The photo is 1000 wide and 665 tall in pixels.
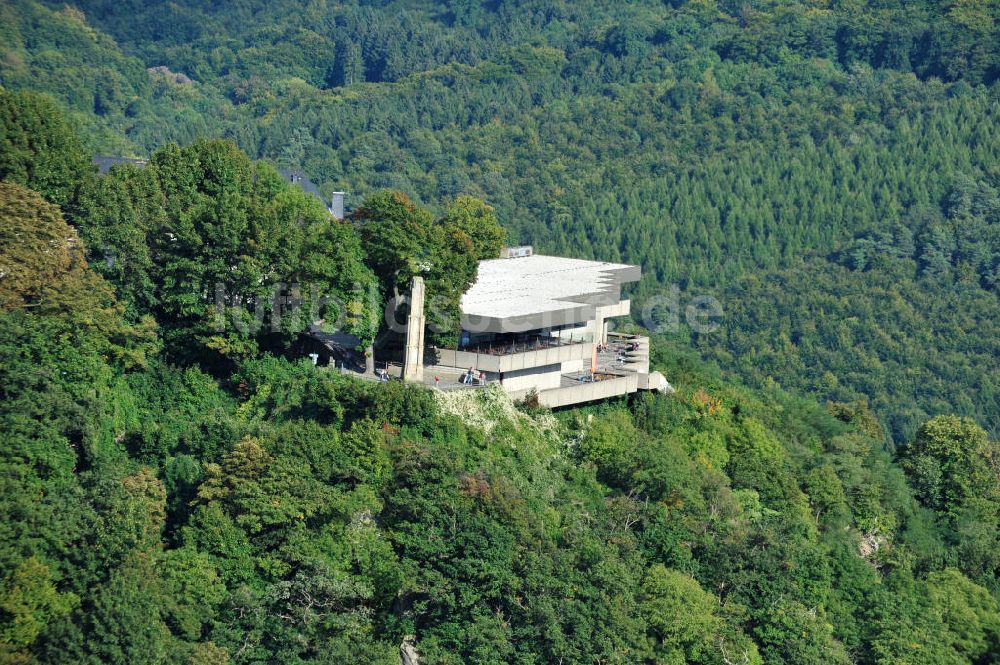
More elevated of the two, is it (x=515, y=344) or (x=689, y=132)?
(x=515, y=344)

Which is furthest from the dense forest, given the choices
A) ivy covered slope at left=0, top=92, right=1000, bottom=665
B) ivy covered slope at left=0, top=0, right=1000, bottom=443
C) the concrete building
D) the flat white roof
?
ivy covered slope at left=0, top=0, right=1000, bottom=443

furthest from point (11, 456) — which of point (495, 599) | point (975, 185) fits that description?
point (975, 185)

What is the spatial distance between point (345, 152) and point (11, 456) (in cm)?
9290

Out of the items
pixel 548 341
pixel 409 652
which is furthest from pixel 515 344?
pixel 409 652

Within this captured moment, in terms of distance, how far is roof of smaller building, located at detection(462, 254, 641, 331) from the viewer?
49781mm

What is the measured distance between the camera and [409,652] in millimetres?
41000

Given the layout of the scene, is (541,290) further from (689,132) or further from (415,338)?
(689,132)

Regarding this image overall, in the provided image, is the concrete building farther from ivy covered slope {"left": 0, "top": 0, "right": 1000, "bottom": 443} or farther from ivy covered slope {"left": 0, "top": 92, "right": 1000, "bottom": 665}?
ivy covered slope {"left": 0, "top": 0, "right": 1000, "bottom": 443}

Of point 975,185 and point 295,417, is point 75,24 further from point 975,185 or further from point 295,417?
point 295,417

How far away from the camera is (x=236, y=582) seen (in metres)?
39.8

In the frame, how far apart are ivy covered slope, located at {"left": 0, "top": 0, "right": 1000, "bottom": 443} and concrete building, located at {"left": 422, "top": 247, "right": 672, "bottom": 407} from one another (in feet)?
136

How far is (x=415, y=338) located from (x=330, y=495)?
739cm

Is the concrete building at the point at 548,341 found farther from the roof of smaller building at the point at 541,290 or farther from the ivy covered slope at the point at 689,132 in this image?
the ivy covered slope at the point at 689,132

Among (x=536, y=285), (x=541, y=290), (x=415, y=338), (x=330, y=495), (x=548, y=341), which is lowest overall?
(x=330, y=495)
